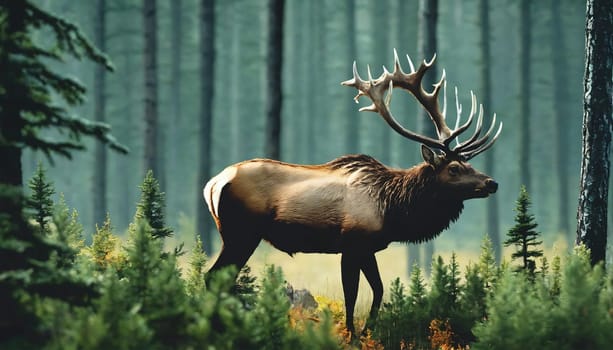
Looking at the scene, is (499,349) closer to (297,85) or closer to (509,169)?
(297,85)

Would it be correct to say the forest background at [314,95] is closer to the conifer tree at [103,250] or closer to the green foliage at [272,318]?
the conifer tree at [103,250]

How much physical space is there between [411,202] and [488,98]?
566 inches

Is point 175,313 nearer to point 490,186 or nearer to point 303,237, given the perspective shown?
point 303,237

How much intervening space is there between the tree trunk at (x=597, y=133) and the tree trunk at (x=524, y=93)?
13.1 meters

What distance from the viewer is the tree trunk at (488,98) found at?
21.6 metres

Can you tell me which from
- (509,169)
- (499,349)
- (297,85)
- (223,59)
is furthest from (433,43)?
(509,169)

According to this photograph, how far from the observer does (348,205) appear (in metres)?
8.01

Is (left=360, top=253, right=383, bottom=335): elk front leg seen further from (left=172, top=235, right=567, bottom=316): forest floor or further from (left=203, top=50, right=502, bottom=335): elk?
(left=172, top=235, right=567, bottom=316): forest floor

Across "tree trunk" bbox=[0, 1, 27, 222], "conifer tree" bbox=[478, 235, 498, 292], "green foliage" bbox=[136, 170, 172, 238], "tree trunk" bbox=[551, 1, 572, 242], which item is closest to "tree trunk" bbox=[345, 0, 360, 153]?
"tree trunk" bbox=[551, 1, 572, 242]

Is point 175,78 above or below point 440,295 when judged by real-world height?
above

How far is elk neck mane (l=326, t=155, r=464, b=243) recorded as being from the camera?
8.09 metres

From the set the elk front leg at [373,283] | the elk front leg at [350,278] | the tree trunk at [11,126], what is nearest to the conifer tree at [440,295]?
the elk front leg at [373,283]

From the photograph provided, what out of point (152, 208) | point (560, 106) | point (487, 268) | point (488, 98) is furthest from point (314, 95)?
point (487, 268)

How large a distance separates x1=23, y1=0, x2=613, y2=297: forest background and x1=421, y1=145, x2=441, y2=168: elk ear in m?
15.7
